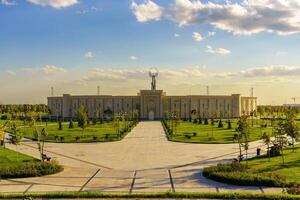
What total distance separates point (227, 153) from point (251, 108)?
249 ft

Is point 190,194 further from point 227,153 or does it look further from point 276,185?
point 227,153

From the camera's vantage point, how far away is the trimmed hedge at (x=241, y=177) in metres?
17.2

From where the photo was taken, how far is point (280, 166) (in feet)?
71.5

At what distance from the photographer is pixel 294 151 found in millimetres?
28297

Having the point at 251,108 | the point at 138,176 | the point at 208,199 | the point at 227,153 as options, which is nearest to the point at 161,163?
the point at 138,176

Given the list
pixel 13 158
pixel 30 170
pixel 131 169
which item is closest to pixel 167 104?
pixel 13 158

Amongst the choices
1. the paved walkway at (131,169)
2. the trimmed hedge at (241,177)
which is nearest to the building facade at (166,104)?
the paved walkway at (131,169)

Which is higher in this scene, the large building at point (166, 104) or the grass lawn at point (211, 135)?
the large building at point (166, 104)

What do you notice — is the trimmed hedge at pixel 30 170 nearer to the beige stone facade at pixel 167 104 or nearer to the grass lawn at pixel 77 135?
the grass lawn at pixel 77 135

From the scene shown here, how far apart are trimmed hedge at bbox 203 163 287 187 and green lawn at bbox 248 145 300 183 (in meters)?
0.70

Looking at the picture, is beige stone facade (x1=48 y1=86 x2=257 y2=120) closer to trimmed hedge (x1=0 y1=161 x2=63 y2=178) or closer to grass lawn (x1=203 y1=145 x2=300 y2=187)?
grass lawn (x1=203 y1=145 x2=300 y2=187)

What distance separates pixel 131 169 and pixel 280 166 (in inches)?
299

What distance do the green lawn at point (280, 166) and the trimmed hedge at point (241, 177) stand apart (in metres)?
0.70

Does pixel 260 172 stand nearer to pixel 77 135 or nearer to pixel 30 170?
pixel 30 170
